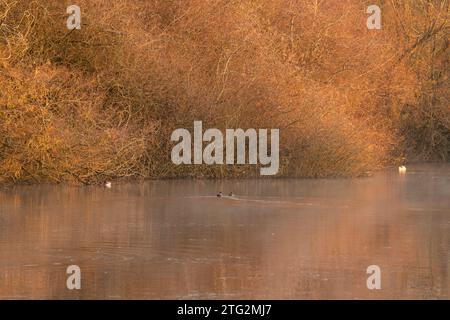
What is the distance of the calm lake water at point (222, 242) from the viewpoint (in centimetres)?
1033

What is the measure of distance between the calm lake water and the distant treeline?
3.61ft

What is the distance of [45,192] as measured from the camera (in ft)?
69.9

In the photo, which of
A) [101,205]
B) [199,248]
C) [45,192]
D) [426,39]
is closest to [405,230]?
[199,248]

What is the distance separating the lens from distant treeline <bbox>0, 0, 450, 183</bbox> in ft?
67.2

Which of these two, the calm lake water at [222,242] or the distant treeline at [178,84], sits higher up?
the distant treeline at [178,84]

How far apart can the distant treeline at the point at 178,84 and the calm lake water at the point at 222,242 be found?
1100 millimetres

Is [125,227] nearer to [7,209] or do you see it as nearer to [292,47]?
[7,209]

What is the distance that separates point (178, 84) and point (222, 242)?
11.6 m

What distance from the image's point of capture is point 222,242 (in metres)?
13.8

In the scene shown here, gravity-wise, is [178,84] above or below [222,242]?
above

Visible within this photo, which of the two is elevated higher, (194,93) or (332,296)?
(194,93)

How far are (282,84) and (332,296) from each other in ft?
54.1
